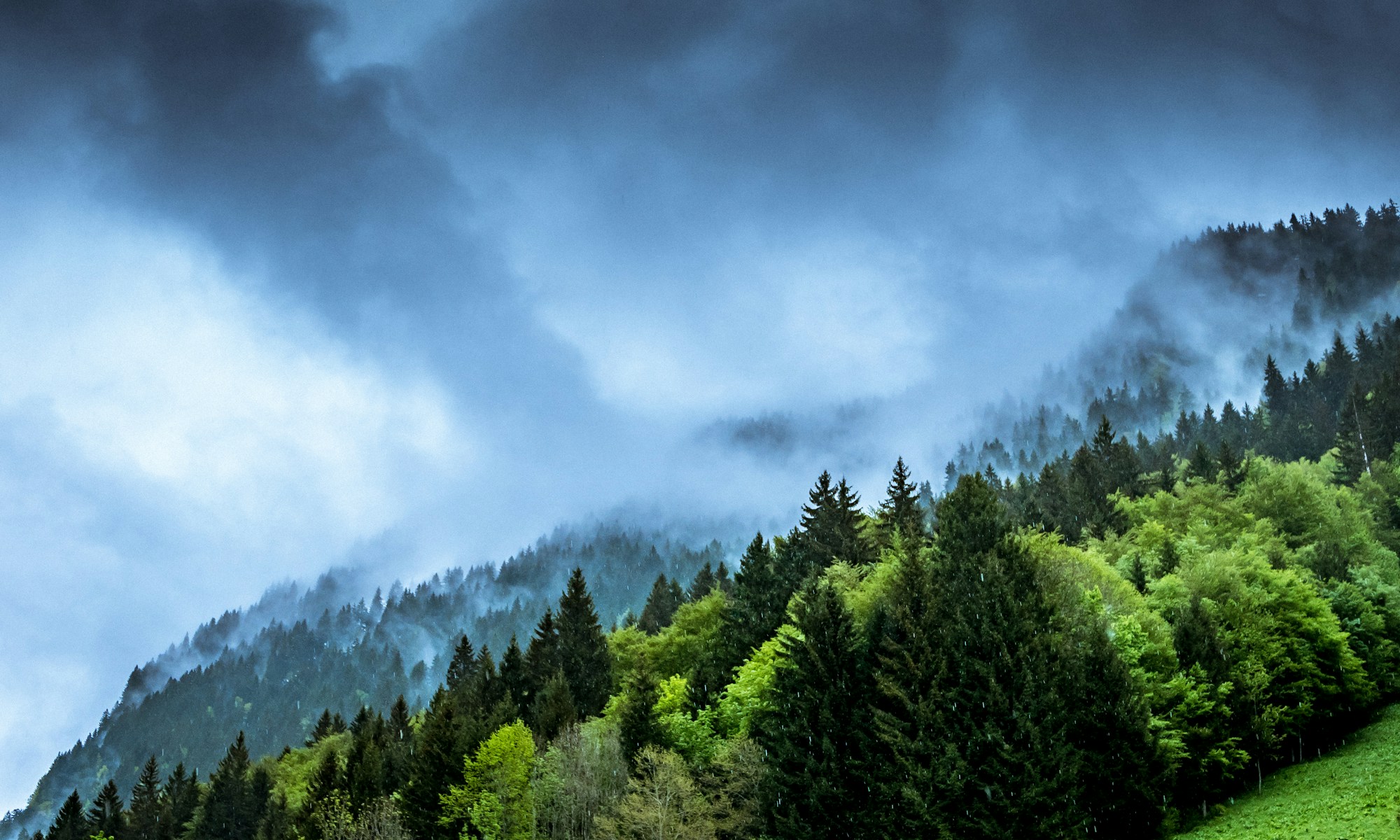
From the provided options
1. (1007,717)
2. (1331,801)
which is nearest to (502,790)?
(1007,717)

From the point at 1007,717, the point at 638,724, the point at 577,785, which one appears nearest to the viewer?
the point at 1007,717

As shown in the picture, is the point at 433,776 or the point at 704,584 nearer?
the point at 433,776

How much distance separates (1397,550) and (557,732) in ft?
249

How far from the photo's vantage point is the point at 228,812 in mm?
101500

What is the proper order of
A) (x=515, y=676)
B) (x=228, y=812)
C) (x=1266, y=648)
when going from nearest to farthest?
(x=1266, y=648), (x=515, y=676), (x=228, y=812)

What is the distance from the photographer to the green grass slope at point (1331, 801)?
3478 centimetres

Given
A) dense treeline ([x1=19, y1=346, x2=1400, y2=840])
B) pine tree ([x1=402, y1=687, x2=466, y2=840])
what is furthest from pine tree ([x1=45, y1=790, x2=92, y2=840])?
pine tree ([x1=402, y1=687, x2=466, y2=840])

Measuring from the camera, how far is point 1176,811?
44469 millimetres

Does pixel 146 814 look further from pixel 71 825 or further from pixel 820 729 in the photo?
pixel 820 729

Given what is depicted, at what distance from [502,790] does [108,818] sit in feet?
294

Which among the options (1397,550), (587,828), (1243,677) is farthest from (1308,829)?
(1397,550)

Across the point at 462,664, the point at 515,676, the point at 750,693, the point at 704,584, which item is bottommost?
the point at 750,693

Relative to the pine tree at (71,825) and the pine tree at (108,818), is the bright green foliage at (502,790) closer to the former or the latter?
the pine tree at (108,818)

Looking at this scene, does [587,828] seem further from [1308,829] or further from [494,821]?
[1308,829]
